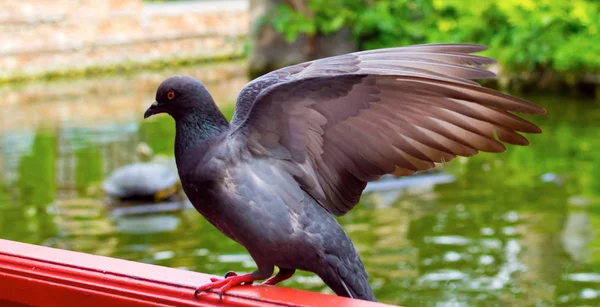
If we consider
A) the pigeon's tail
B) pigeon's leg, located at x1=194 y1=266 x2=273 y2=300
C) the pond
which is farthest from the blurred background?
pigeon's leg, located at x1=194 y1=266 x2=273 y2=300

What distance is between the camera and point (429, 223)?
5.11 metres

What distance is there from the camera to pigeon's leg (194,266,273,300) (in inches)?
53.1

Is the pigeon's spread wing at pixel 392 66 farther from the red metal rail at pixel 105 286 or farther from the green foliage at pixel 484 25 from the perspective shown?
the green foliage at pixel 484 25

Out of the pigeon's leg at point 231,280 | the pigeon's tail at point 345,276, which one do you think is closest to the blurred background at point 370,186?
the pigeon's tail at point 345,276

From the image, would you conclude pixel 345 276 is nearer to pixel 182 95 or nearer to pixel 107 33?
pixel 182 95

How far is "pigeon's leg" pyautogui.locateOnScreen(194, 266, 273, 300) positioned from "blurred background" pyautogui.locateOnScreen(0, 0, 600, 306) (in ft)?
8.40

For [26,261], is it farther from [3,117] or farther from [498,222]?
[3,117]

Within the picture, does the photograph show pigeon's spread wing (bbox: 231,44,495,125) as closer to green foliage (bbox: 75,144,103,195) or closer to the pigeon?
the pigeon

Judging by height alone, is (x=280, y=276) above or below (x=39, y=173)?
above

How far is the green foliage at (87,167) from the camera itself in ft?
21.4

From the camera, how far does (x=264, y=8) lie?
40.5 ft

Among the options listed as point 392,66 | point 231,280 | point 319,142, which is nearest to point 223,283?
point 231,280

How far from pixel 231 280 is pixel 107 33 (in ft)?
42.8

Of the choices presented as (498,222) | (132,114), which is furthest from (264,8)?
(498,222)
